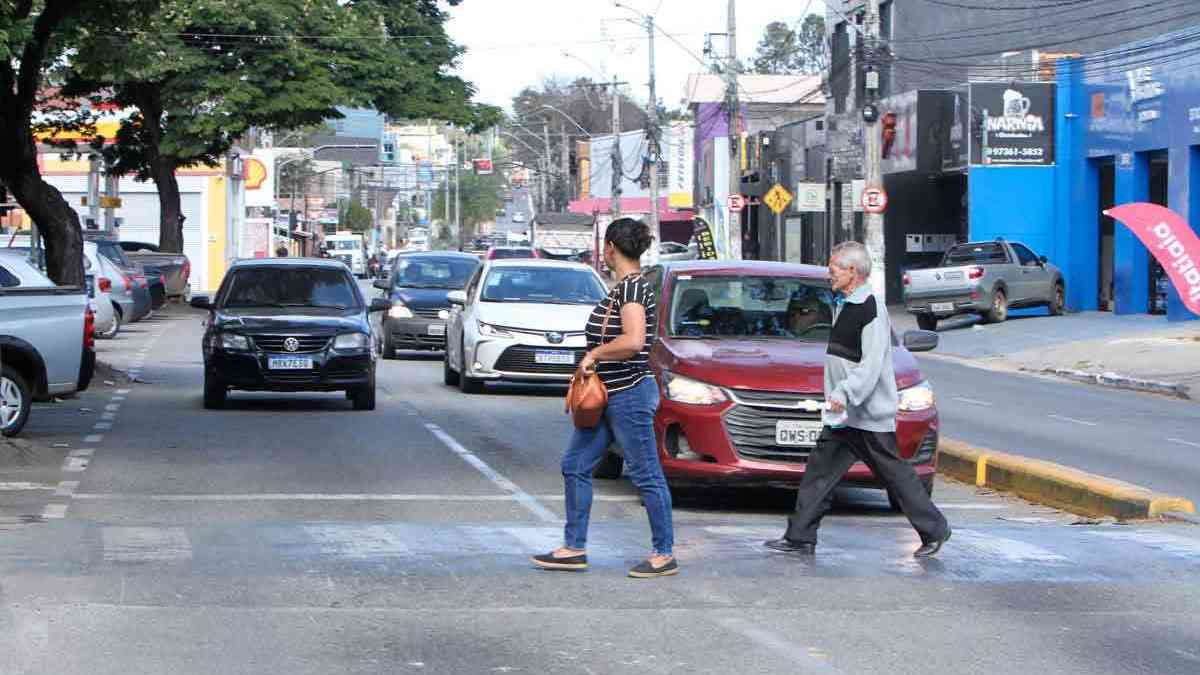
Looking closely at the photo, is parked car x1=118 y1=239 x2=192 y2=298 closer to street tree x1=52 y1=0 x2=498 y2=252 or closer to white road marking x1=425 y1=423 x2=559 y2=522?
street tree x1=52 y1=0 x2=498 y2=252

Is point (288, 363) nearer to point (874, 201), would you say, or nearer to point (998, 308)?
point (874, 201)

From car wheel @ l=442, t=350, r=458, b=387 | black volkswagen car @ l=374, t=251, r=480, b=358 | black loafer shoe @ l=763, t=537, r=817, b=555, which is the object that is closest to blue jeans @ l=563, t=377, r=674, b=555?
black loafer shoe @ l=763, t=537, r=817, b=555

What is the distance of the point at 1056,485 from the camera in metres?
12.7

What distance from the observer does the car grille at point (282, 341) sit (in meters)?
18.6

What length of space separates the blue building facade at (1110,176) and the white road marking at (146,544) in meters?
27.4

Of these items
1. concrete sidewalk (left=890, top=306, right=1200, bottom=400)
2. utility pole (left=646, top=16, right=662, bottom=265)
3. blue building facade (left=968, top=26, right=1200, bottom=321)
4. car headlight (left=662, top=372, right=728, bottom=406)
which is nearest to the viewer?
car headlight (left=662, top=372, right=728, bottom=406)

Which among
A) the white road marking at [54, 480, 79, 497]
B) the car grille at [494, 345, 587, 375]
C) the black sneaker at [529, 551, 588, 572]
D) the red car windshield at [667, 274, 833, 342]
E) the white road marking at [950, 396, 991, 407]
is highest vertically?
the red car windshield at [667, 274, 833, 342]

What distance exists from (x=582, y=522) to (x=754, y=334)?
13.3ft

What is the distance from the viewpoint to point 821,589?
8742mm

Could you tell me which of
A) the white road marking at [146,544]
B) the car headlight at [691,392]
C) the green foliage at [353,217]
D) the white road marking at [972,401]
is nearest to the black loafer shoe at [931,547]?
the car headlight at [691,392]

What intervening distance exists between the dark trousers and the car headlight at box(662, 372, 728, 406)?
1.90m

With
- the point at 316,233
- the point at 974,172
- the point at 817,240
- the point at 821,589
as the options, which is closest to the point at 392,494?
the point at 821,589

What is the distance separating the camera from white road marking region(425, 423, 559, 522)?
11.8 metres

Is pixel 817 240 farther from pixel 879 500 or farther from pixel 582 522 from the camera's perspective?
pixel 582 522
